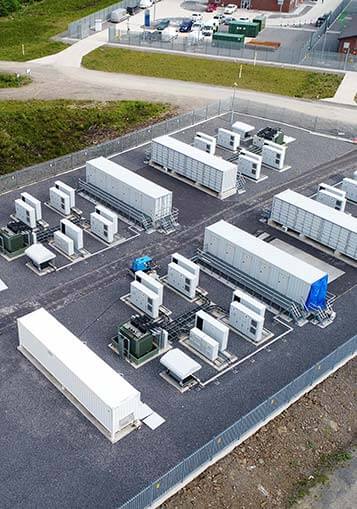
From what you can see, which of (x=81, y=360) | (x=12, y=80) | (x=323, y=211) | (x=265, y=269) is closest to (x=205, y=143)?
(x=323, y=211)

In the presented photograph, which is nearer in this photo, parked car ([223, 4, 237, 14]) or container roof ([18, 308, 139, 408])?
container roof ([18, 308, 139, 408])

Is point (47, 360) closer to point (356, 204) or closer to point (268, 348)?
point (268, 348)

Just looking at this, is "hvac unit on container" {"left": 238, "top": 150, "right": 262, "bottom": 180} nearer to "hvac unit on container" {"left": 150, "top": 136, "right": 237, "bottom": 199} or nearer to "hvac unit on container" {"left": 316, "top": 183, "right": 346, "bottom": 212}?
"hvac unit on container" {"left": 150, "top": 136, "right": 237, "bottom": 199}

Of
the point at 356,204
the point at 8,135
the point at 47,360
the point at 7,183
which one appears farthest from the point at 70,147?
the point at 47,360

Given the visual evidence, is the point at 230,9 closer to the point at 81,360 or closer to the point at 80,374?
the point at 81,360

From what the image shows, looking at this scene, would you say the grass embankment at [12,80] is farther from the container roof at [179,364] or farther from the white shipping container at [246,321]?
the container roof at [179,364]

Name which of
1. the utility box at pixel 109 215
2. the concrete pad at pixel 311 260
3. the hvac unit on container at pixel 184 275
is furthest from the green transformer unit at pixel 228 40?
the hvac unit on container at pixel 184 275

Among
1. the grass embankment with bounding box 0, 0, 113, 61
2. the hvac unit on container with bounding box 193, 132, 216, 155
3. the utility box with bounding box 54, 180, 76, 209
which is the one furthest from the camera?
the grass embankment with bounding box 0, 0, 113, 61

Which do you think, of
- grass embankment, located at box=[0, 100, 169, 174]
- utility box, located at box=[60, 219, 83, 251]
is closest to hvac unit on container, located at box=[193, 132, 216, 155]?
grass embankment, located at box=[0, 100, 169, 174]
